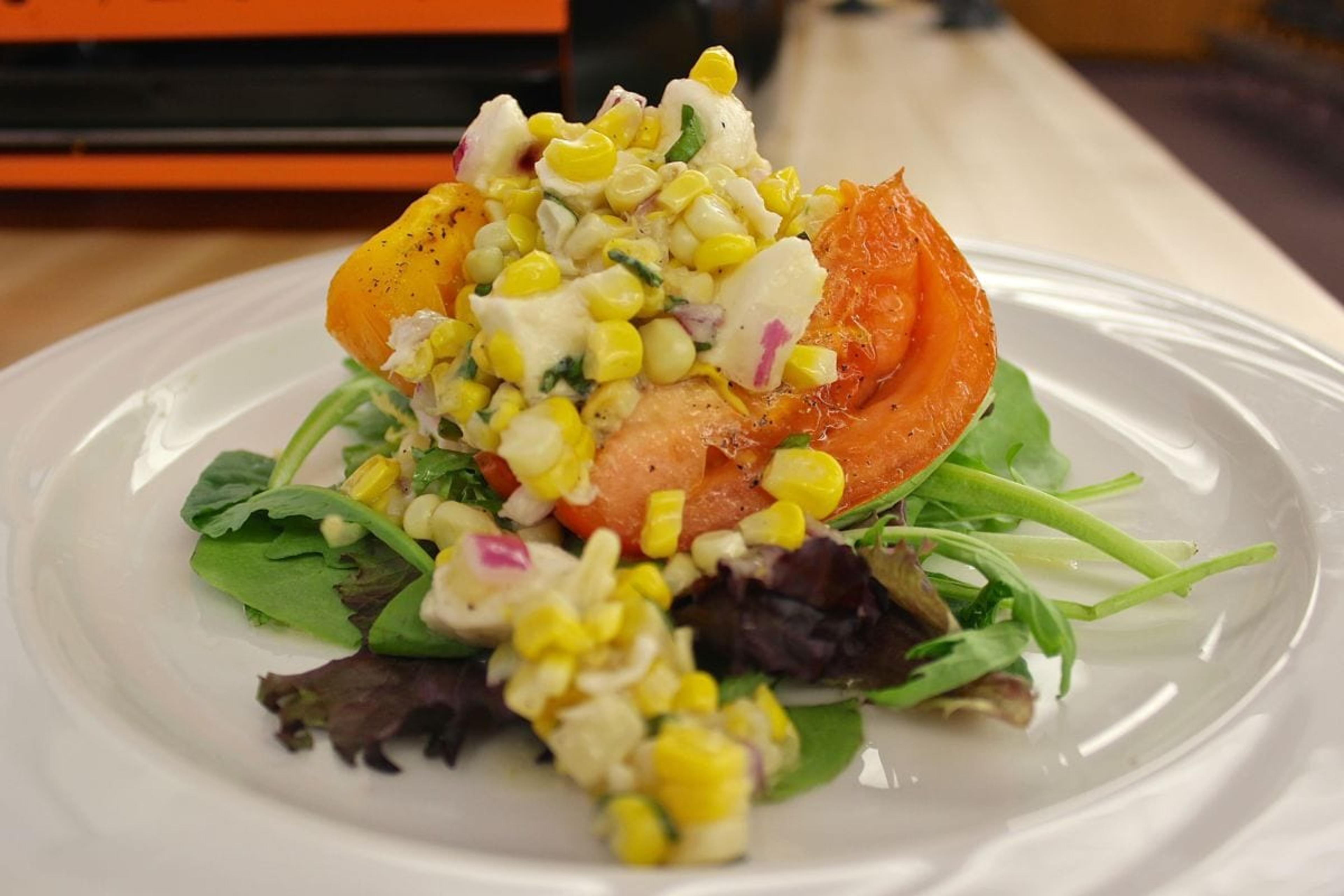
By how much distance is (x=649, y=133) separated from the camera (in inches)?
57.7

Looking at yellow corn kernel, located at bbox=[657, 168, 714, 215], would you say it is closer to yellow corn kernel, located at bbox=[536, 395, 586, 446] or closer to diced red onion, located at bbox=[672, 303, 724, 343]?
diced red onion, located at bbox=[672, 303, 724, 343]

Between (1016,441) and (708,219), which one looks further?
(1016,441)

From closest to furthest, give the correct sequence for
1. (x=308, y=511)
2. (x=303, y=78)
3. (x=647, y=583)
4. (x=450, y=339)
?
(x=647, y=583) < (x=450, y=339) < (x=308, y=511) < (x=303, y=78)

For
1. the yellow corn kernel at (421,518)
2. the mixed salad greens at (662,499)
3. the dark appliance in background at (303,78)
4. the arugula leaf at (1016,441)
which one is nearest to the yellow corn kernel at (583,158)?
the mixed salad greens at (662,499)

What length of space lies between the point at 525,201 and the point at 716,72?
0.31 metres

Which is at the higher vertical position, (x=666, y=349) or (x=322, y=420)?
(x=666, y=349)

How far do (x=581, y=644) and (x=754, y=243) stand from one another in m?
0.57

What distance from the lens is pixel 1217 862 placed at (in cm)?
93

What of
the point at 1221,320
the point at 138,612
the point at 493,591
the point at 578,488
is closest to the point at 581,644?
the point at 493,591

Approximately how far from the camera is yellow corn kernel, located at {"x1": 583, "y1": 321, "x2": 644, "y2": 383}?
4.18 ft

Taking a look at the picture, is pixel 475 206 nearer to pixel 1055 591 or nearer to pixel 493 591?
pixel 493 591

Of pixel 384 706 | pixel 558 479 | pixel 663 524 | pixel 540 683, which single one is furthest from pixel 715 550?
pixel 384 706

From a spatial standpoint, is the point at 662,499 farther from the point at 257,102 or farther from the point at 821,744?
the point at 257,102

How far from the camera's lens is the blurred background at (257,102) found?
2.60m
